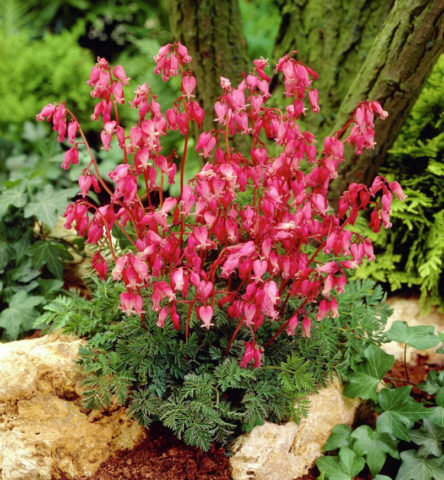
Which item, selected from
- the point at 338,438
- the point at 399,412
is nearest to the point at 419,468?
the point at 399,412

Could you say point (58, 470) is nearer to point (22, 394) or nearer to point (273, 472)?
point (22, 394)

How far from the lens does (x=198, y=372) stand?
214 cm

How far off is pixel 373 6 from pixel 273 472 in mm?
2884

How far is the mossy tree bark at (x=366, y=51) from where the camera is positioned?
8.66ft

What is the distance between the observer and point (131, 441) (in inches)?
86.0

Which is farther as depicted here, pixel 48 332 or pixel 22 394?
pixel 48 332

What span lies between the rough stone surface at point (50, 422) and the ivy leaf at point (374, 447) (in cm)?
93

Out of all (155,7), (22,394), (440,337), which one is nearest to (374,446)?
(440,337)

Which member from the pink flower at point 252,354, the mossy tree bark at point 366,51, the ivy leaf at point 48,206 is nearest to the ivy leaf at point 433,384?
the pink flower at point 252,354

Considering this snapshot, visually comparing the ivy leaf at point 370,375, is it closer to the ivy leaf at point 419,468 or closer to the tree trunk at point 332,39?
the ivy leaf at point 419,468

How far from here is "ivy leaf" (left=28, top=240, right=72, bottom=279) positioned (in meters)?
2.91

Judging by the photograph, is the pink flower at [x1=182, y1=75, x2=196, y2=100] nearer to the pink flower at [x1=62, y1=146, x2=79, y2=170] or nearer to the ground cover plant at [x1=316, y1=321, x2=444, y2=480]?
the pink flower at [x1=62, y1=146, x2=79, y2=170]

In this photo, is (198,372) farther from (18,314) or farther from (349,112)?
(349,112)

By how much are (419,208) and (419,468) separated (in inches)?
58.5
